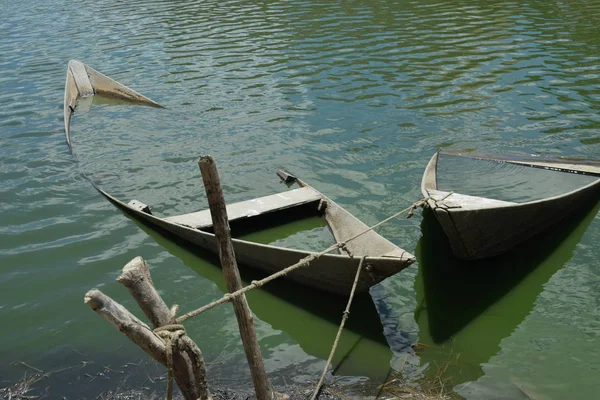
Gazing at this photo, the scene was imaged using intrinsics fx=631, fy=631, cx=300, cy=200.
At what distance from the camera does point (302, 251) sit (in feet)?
20.2

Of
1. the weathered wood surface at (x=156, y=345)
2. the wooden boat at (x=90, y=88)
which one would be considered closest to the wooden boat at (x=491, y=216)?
the weathered wood surface at (x=156, y=345)

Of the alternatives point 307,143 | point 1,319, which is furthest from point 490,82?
point 1,319

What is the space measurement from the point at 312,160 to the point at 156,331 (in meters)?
6.63

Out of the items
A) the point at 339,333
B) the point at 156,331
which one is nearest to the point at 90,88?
the point at 339,333

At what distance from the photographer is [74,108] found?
44.2 ft

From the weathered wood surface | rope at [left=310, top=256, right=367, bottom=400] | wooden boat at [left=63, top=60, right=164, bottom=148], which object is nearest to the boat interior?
rope at [left=310, top=256, right=367, bottom=400]

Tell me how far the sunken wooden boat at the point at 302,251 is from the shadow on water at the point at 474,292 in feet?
2.66

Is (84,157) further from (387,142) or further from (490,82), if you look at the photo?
(490,82)

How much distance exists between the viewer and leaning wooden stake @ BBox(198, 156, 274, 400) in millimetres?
4129

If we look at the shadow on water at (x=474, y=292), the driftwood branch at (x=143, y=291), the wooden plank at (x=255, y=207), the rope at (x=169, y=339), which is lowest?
the shadow on water at (x=474, y=292)

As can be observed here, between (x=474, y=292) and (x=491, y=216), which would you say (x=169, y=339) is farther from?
(x=474, y=292)

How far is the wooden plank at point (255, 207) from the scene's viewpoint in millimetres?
7730

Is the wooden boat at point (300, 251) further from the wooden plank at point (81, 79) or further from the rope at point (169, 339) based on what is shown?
the wooden plank at point (81, 79)

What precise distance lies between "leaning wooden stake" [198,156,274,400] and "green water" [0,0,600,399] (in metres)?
1.05
